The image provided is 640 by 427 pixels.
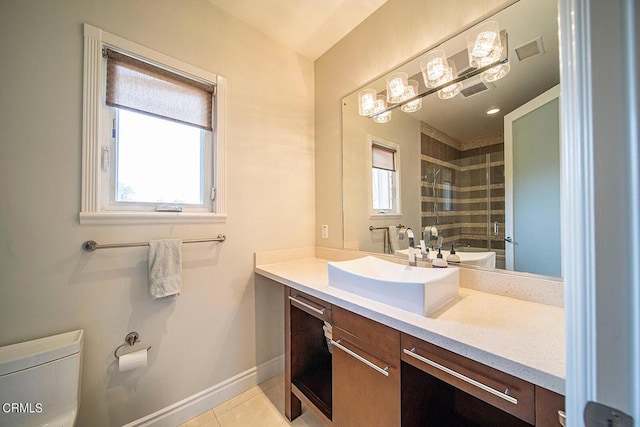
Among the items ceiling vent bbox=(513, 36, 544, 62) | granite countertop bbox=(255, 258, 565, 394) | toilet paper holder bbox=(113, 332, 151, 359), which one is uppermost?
ceiling vent bbox=(513, 36, 544, 62)

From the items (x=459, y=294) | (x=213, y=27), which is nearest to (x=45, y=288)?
(x=213, y=27)

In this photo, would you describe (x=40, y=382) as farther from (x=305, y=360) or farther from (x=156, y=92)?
(x=156, y=92)

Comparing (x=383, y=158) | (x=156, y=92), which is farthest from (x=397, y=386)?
(x=156, y=92)

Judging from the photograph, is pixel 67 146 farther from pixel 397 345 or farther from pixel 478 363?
pixel 478 363

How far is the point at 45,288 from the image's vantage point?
1.08 metres

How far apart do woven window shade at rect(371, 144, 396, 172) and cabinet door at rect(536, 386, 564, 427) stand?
1.30 metres

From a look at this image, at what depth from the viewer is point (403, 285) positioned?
0.94 m

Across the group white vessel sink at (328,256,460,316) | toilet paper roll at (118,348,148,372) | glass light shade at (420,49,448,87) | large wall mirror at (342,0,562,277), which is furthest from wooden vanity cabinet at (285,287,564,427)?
glass light shade at (420,49,448,87)

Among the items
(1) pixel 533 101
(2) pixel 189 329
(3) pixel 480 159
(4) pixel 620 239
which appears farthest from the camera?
(2) pixel 189 329

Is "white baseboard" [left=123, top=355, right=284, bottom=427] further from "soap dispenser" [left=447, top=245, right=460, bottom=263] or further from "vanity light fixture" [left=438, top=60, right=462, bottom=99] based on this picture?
"vanity light fixture" [left=438, top=60, right=462, bottom=99]

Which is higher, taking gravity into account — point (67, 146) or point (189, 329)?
point (67, 146)

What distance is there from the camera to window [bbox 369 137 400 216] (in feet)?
5.39

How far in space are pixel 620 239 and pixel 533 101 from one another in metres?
1.08

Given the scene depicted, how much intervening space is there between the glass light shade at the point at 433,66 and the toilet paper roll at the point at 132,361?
219cm
